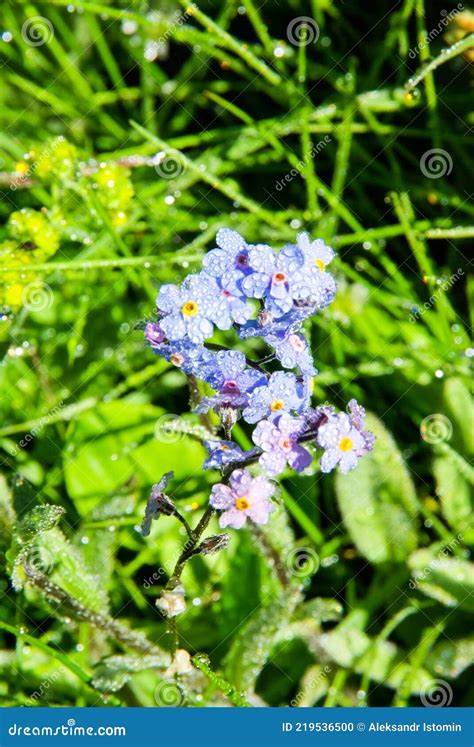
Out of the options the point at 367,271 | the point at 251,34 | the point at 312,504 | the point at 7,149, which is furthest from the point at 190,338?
the point at 251,34

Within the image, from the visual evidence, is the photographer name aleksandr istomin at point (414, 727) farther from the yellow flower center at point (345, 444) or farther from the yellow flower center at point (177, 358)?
the yellow flower center at point (177, 358)

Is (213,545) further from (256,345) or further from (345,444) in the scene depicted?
(256,345)

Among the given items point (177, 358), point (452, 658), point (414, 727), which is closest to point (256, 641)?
point (414, 727)

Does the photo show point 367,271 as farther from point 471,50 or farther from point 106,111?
point 106,111

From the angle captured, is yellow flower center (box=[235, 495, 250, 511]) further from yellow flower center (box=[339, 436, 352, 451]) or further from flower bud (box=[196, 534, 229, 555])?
yellow flower center (box=[339, 436, 352, 451])

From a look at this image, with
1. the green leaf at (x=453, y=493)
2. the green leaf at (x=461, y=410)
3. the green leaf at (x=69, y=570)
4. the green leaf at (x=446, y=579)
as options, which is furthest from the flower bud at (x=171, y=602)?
the green leaf at (x=461, y=410)

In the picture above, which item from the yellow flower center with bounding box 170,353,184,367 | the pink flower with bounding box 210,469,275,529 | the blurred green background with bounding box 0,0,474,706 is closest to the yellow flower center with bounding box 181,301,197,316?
the yellow flower center with bounding box 170,353,184,367

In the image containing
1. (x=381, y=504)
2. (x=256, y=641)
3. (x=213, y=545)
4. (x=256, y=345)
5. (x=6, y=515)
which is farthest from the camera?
(x=256, y=345)
